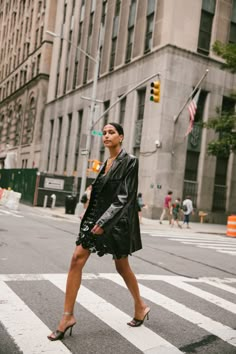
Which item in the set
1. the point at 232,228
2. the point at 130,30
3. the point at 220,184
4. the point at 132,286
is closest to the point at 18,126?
the point at 130,30

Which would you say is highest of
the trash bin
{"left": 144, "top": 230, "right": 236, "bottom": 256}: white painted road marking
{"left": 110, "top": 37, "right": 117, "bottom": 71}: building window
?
{"left": 110, "top": 37, "right": 117, "bottom": 71}: building window

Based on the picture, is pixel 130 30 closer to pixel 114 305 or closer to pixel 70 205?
pixel 70 205

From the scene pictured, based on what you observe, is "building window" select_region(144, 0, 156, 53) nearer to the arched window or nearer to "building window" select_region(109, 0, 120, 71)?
"building window" select_region(109, 0, 120, 71)

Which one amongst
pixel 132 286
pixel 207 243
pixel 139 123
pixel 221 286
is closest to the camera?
pixel 132 286

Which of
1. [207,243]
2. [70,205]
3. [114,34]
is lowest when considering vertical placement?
[207,243]

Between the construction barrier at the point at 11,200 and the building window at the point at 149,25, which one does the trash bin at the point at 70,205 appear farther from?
the building window at the point at 149,25

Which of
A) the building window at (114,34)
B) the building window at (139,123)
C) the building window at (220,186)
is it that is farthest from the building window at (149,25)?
the building window at (220,186)

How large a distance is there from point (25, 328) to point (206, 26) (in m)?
28.4

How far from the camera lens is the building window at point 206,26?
28.8 meters

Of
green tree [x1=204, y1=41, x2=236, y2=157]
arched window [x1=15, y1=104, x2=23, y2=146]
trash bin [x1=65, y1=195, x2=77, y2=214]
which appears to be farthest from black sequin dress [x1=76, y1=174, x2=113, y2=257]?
arched window [x1=15, y1=104, x2=23, y2=146]

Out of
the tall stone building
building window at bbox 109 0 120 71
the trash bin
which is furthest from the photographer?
the tall stone building

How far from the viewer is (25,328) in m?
4.09

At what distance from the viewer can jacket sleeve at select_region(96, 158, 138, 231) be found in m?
3.92

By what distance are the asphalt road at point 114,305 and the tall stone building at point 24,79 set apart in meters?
41.0
